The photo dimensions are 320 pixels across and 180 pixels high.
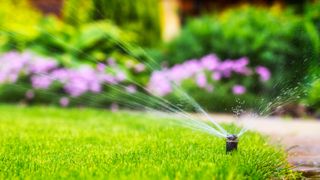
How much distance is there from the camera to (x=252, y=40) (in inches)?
337

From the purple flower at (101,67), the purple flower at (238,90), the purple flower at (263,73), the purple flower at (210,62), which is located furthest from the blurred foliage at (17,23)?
the purple flower at (263,73)

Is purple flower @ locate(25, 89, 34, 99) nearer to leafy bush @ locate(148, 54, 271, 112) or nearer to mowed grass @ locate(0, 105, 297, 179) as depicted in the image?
leafy bush @ locate(148, 54, 271, 112)

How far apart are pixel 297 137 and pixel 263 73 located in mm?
2515

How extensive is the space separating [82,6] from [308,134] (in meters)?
5.55

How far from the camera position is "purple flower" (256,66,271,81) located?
802 cm

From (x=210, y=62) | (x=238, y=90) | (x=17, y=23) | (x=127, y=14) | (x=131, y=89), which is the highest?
(x=127, y=14)

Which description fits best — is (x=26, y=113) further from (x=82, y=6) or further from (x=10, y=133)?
(x=82, y=6)

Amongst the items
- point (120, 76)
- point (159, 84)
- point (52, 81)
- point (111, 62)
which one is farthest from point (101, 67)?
point (159, 84)

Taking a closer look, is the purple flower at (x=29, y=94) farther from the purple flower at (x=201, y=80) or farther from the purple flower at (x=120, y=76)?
the purple flower at (x=201, y=80)

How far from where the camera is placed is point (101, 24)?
32.5 feet

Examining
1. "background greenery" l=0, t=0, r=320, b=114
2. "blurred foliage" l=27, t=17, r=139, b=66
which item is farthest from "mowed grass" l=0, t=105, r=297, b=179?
"blurred foliage" l=27, t=17, r=139, b=66

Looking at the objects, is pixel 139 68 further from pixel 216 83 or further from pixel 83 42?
pixel 216 83

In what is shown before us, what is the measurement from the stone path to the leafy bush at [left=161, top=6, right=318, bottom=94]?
3.69 ft

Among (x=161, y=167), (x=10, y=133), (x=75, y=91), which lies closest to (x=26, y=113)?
(x=75, y=91)
